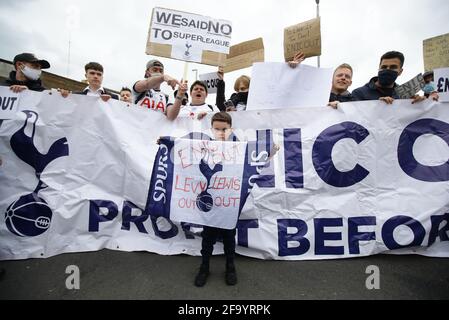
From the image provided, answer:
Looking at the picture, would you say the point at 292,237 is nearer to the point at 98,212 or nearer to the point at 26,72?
the point at 98,212

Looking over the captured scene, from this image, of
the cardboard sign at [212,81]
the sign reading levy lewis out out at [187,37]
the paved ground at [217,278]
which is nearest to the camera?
the paved ground at [217,278]

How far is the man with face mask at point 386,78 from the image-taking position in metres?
3.07

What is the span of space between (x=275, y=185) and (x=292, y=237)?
1.95 feet

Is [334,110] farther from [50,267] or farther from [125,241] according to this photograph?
[50,267]

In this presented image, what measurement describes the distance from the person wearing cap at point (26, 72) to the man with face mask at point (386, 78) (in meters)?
3.95

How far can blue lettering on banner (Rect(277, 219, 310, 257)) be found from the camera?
9.16 ft

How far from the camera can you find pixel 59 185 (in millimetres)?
2885

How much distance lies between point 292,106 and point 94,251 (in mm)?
2874

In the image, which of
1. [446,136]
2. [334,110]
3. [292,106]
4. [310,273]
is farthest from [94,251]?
[446,136]

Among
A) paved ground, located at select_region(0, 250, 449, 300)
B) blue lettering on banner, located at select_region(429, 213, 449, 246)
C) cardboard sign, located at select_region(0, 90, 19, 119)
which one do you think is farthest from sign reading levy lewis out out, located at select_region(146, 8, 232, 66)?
blue lettering on banner, located at select_region(429, 213, 449, 246)

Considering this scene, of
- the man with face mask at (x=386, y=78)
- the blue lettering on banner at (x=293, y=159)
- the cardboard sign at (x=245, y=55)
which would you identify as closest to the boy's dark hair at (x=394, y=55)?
the man with face mask at (x=386, y=78)

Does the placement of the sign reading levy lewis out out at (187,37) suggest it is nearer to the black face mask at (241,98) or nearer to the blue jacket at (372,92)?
the black face mask at (241,98)

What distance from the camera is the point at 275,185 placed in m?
2.94

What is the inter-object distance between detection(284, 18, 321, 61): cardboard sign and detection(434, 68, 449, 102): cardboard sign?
1279mm
